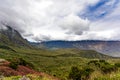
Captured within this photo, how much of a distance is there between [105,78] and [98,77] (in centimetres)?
67

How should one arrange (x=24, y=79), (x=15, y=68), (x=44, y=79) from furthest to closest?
(x=15, y=68), (x=44, y=79), (x=24, y=79)

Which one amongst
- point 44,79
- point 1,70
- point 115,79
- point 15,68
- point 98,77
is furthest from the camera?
point 15,68

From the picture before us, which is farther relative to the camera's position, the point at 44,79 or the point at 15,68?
the point at 15,68

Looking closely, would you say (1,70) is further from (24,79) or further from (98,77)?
(98,77)

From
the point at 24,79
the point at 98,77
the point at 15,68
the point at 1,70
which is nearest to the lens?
the point at 98,77

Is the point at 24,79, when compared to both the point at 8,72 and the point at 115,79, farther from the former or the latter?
the point at 8,72

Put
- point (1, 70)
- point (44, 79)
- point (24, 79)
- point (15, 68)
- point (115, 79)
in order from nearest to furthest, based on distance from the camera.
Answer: point (115, 79) → point (24, 79) → point (44, 79) → point (1, 70) → point (15, 68)

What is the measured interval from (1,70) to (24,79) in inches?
439

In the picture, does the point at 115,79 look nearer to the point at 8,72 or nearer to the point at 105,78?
the point at 105,78

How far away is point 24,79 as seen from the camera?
599 inches

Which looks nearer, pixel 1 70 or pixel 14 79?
pixel 14 79

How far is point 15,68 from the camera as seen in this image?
94.3ft

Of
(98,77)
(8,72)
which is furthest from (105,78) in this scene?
(8,72)

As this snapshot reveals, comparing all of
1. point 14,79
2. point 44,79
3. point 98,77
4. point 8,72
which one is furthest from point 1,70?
point 98,77
